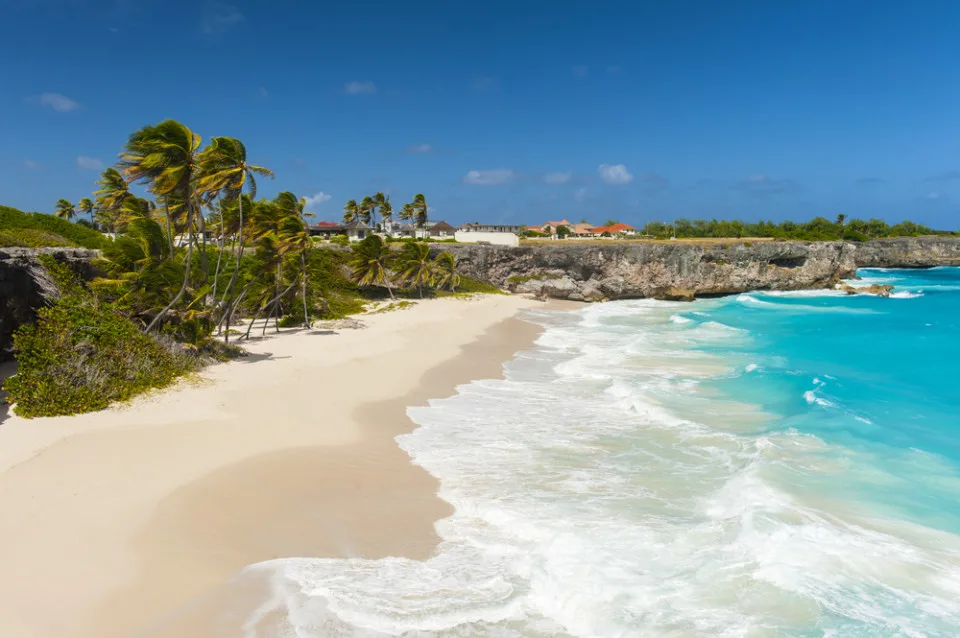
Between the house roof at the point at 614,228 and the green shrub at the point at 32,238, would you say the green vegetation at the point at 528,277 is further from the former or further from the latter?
the house roof at the point at 614,228

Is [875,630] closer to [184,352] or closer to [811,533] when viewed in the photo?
[811,533]

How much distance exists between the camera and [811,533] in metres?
8.62

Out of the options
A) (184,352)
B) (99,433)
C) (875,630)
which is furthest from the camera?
(184,352)

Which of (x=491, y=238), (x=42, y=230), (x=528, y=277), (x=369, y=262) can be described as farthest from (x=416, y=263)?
(x=42, y=230)

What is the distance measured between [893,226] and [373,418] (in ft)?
431

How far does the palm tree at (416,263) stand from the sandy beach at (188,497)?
27.5 metres

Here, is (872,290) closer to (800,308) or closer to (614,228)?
(800,308)

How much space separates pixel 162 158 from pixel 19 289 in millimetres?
5274

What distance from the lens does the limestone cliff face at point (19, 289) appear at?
12266mm

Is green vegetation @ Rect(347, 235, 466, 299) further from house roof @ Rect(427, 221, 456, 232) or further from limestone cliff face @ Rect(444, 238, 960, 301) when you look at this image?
house roof @ Rect(427, 221, 456, 232)

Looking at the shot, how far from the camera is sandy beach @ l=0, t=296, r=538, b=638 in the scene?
6.19m

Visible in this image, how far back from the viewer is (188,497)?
8.55 meters

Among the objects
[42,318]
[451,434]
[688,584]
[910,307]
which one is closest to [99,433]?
[42,318]

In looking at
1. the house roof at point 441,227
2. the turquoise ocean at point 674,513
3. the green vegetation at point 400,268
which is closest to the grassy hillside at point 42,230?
the green vegetation at point 400,268
